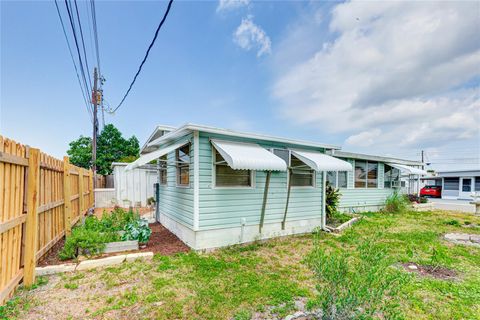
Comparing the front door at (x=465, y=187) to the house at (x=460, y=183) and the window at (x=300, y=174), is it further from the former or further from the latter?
the window at (x=300, y=174)

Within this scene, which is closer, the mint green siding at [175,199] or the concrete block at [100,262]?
the concrete block at [100,262]

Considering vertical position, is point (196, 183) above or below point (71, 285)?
above

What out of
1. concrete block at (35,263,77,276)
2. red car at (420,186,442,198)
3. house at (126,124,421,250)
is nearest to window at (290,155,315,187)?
house at (126,124,421,250)

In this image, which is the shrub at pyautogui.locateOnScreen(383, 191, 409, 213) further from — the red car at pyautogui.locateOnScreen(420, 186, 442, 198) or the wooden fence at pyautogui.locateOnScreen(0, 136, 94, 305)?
the red car at pyautogui.locateOnScreen(420, 186, 442, 198)

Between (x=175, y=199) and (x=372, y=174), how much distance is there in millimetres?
11593

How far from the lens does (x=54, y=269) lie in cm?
406

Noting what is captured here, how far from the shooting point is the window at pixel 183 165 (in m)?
6.13

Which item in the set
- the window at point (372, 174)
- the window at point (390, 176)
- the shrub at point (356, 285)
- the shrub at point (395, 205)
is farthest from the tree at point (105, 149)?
the shrub at point (356, 285)

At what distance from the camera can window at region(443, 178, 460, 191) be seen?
76.0ft

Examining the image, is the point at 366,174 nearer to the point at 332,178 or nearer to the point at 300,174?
the point at 332,178

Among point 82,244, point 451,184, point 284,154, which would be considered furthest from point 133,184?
point 451,184

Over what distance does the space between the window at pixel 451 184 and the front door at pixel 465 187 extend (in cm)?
48

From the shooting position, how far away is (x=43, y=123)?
519 inches

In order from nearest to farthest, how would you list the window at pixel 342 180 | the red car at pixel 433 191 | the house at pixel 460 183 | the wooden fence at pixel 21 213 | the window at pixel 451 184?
the wooden fence at pixel 21 213 → the window at pixel 342 180 → the house at pixel 460 183 → the window at pixel 451 184 → the red car at pixel 433 191
